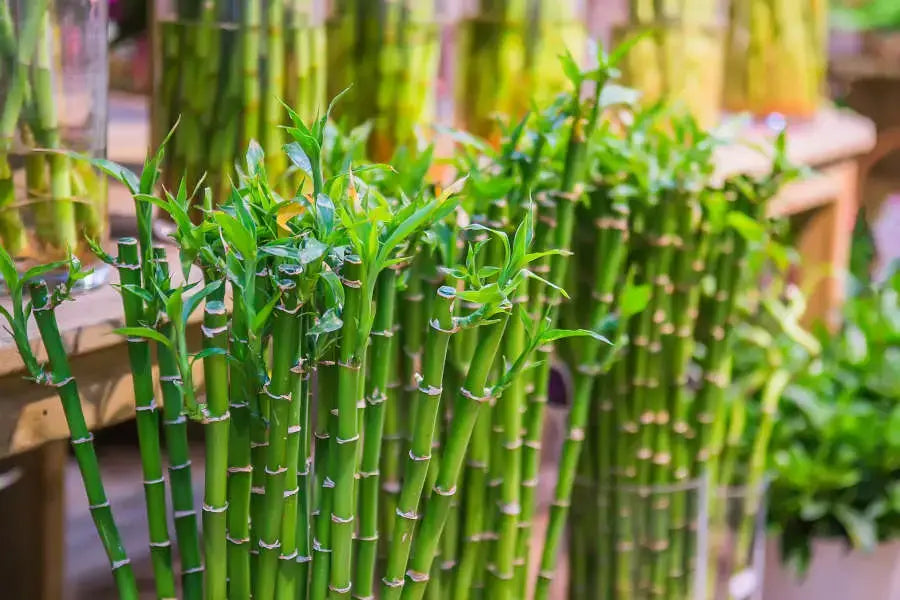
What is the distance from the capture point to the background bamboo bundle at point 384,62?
2.53 ft

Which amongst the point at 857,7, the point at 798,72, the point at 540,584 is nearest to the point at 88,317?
the point at 540,584

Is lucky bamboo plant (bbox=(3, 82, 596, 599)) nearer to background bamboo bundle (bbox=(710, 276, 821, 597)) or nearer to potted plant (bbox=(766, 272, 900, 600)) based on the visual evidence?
background bamboo bundle (bbox=(710, 276, 821, 597))

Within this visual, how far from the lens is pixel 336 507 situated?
427mm

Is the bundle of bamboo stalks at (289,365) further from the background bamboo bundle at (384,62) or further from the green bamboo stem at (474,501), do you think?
the background bamboo bundle at (384,62)

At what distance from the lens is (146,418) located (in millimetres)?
433

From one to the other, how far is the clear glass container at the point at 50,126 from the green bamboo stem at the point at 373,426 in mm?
201

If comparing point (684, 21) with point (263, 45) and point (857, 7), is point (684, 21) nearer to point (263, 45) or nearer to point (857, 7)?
point (263, 45)

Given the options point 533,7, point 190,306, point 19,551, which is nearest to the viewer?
point 190,306

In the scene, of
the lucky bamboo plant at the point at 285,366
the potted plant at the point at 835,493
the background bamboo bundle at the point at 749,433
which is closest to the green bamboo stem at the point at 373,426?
the lucky bamboo plant at the point at 285,366

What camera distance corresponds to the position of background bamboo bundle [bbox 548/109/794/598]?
2.29ft

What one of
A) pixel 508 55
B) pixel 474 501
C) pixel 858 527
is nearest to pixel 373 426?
pixel 474 501

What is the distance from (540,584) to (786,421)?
55 centimetres

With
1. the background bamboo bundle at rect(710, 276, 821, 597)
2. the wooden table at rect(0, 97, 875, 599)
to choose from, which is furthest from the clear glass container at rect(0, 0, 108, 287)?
the background bamboo bundle at rect(710, 276, 821, 597)

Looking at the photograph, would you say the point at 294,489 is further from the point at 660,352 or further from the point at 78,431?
the point at 660,352
